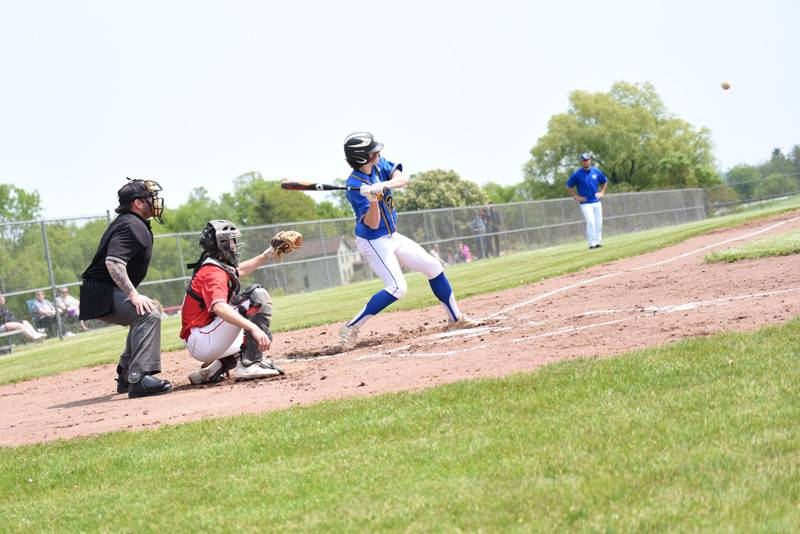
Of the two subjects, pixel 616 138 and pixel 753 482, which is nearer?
pixel 753 482

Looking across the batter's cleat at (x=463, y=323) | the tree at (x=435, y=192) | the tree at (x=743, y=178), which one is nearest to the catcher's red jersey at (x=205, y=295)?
the batter's cleat at (x=463, y=323)

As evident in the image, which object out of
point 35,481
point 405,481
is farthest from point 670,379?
point 35,481

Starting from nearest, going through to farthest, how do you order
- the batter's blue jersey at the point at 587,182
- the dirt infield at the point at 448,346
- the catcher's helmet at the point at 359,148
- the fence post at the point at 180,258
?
the dirt infield at the point at 448,346 → the catcher's helmet at the point at 359,148 → the batter's blue jersey at the point at 587,182 → the fence post at the point at 180,258

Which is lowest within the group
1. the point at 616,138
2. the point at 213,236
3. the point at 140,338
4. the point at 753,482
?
the point at 753,482

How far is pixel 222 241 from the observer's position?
738cm

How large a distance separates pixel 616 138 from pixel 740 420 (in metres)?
82.6

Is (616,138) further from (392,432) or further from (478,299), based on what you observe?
(392,432)

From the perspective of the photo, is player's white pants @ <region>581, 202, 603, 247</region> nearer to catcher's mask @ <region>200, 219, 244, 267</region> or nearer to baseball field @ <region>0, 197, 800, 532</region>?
baseball field @ <region>0, 197, 800, 532</region>

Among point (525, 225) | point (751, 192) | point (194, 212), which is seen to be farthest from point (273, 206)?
point (525, 225)

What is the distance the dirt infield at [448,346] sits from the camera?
6.32 meters

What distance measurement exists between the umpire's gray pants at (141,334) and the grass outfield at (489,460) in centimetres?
177

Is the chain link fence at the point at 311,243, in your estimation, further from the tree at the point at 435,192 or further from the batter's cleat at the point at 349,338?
the tree at the point at 435,192

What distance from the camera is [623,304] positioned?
8914mm

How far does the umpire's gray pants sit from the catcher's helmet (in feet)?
7.88
